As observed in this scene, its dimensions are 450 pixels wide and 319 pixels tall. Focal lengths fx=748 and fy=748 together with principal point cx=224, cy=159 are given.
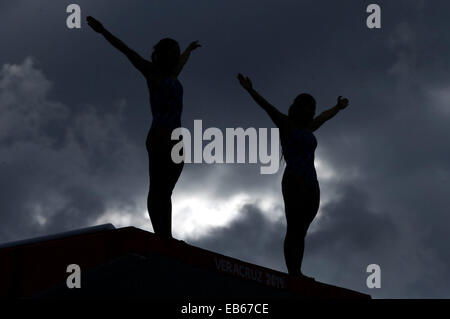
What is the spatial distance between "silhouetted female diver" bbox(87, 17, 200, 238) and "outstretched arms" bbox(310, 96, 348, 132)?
259cm

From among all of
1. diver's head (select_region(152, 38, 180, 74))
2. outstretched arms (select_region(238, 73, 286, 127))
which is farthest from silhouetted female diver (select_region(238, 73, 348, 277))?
diver's head (select_region(152, 38, 180, 74))

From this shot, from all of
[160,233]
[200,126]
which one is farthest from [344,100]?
[160,233]

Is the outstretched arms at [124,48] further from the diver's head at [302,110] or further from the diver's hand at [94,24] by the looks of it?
the diver's head at [302,110]

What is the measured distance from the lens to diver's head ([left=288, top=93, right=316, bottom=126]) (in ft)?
38.3

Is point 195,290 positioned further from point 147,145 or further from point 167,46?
point 167,46

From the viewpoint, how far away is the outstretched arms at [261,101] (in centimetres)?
1160

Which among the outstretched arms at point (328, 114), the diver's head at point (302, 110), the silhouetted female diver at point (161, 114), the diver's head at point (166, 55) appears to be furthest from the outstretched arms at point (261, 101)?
the diver's head at point (166, 55)

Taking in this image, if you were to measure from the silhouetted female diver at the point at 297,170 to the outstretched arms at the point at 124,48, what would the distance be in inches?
79.8

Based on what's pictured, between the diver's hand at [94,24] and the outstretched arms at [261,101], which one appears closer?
the diver's hand at [94,24]

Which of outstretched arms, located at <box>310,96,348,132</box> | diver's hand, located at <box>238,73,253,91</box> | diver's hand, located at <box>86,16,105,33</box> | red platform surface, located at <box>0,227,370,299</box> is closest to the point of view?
red platform surface, located at <box>0,227,370,299</box>

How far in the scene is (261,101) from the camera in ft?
38.1

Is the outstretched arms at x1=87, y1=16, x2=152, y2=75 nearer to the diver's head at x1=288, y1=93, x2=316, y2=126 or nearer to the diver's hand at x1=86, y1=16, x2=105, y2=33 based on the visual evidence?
the diver's hand at x1=86, y1=16, x2=105, y2=33
